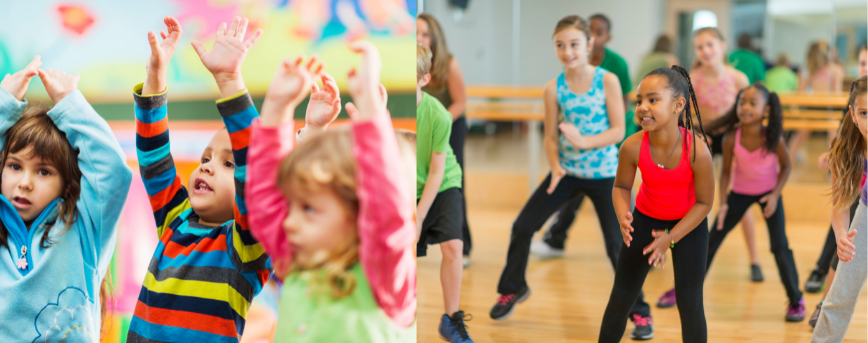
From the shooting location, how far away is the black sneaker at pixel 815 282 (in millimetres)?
3150

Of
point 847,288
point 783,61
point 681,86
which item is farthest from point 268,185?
point 783,61

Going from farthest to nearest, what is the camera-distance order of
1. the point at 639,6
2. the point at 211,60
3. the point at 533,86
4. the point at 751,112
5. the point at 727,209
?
1. the point at 639,6
2. the point at 533,86
3. the point at 727,209
4. the point at 751,112
5. the point at 211,60

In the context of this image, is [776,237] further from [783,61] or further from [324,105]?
[783,61]

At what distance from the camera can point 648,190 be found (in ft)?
5.94

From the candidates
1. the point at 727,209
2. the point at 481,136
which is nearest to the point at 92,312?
the point at 727,209

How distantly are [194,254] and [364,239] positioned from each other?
1.99 ft

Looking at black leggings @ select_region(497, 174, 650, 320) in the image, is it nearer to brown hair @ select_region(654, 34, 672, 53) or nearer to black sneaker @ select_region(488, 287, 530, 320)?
black sneaker @ select_region(488, 287, 530, 320)

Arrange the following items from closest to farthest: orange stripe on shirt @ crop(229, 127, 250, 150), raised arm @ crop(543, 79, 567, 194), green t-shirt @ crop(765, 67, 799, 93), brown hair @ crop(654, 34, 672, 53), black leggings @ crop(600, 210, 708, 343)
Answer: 1. orange stripe on shirt @ crop(229, 127, 250, 150)
2. black leggings @ crop(600, 210, 708, 343)
3. raised arm @ crop(543, 79, 567, 194)
4. green t-shirt @ crop(765, 67, 799, 93)
5. brown hair @ crop(654, 34, 672, 53)

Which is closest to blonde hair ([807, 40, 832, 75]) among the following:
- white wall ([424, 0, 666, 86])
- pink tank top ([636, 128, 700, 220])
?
white wall ([424, 0, 666, 86])

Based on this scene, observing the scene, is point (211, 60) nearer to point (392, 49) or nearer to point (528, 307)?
point (392, 49)

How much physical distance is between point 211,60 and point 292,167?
1.25 feet

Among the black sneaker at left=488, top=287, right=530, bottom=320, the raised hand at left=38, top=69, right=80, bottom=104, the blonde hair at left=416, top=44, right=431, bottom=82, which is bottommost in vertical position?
the black sneaker at left=488, top=287, right=530, bottom=320

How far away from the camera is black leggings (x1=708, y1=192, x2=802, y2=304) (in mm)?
2734

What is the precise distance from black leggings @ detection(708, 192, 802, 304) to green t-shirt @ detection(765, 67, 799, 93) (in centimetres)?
295
